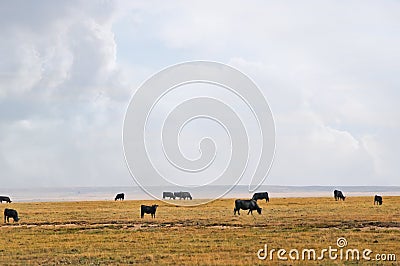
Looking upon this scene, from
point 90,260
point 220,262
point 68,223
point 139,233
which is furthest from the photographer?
point 68,223

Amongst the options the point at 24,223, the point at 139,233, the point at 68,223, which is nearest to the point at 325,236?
the point at 139,233

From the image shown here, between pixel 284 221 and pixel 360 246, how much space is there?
10.6 meters

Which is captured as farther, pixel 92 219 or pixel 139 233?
pixel 92 219

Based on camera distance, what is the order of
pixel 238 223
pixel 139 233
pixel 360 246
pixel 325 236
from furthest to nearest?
1. pixel 238 223
2. pixel 139 233
3. pixel 325 236
4. pixel 360 246

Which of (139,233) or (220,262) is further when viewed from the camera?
(139,233)

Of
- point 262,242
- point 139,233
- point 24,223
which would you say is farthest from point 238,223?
point 24,223

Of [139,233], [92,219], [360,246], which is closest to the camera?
[360,246]

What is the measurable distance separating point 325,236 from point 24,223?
63.1 ft

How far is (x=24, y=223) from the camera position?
3628 centimetres

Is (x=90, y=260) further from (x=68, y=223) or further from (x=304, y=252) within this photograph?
(x=68, y=223)

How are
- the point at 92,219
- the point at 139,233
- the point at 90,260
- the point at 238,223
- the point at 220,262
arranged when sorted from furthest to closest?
the point at 92,219
the point at 238,223
the point at 139,233
the point at 90,260
the point at 220,262

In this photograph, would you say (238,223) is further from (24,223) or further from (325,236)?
(24,223)

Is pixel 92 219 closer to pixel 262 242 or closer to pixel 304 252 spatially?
pixel 262 242

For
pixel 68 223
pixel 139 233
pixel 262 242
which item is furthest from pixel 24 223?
pixel 262 242
